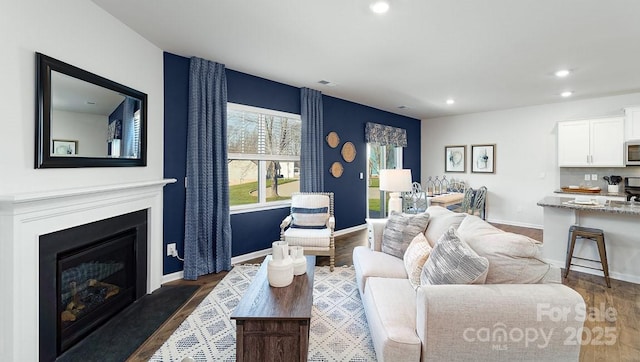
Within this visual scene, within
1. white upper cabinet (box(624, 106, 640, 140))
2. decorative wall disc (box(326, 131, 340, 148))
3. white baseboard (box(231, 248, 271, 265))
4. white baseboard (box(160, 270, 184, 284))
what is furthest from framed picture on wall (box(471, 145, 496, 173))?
white baseboard (box(160, 270, 184, 284))

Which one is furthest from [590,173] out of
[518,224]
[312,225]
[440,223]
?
[312,225]

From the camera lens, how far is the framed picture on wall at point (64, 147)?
1.99 meters

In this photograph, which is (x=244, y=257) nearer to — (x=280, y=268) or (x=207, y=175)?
(x=207, y=175)

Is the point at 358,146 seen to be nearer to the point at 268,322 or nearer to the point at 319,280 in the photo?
the point at 319,280

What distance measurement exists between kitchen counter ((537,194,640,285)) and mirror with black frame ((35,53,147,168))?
460 cm

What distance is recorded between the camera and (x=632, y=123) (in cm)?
477

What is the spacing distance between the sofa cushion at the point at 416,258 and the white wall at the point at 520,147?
5.16 metres

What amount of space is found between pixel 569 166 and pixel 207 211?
6.44 m

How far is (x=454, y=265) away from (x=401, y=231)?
1.07 metres

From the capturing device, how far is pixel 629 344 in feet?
7.09

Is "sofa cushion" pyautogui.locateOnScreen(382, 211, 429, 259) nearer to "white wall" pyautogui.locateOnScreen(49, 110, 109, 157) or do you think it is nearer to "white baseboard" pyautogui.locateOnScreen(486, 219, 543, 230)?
"white wall" pyautogui.locateOnScreen(49, 110, 109, 157)

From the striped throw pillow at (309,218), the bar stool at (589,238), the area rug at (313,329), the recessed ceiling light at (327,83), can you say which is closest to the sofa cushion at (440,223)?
the area rug at (313,329)

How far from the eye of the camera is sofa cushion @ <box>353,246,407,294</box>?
94.0 inches

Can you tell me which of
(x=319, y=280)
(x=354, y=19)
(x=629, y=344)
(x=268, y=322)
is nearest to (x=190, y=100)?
(x=354, y=19)
